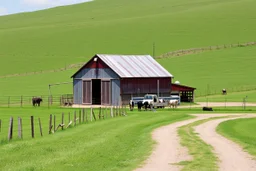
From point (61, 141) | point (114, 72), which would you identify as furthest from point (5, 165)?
point (114, 72)

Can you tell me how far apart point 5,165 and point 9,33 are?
145 m

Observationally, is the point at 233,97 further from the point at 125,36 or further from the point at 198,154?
the point at 198,154

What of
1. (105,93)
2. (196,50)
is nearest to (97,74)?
(105,93)

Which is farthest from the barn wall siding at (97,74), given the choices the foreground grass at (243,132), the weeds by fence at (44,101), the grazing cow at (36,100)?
the foreground grass at (243,132)

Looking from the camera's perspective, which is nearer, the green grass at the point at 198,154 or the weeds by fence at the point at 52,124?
the green grass at the point at 198,154

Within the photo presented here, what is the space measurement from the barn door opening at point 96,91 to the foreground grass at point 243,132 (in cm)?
3236

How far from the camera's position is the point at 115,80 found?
248 feet

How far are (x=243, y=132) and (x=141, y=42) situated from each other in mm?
101138

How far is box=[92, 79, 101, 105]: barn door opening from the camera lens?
255ft

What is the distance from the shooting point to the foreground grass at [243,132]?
26075mm

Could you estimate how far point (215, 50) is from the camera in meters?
122

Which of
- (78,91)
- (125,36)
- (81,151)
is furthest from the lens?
(125,36)

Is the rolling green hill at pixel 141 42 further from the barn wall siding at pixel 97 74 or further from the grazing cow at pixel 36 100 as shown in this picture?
the grazing cow at pixel 36 100

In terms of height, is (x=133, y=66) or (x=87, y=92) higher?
(x=133, y=66)
